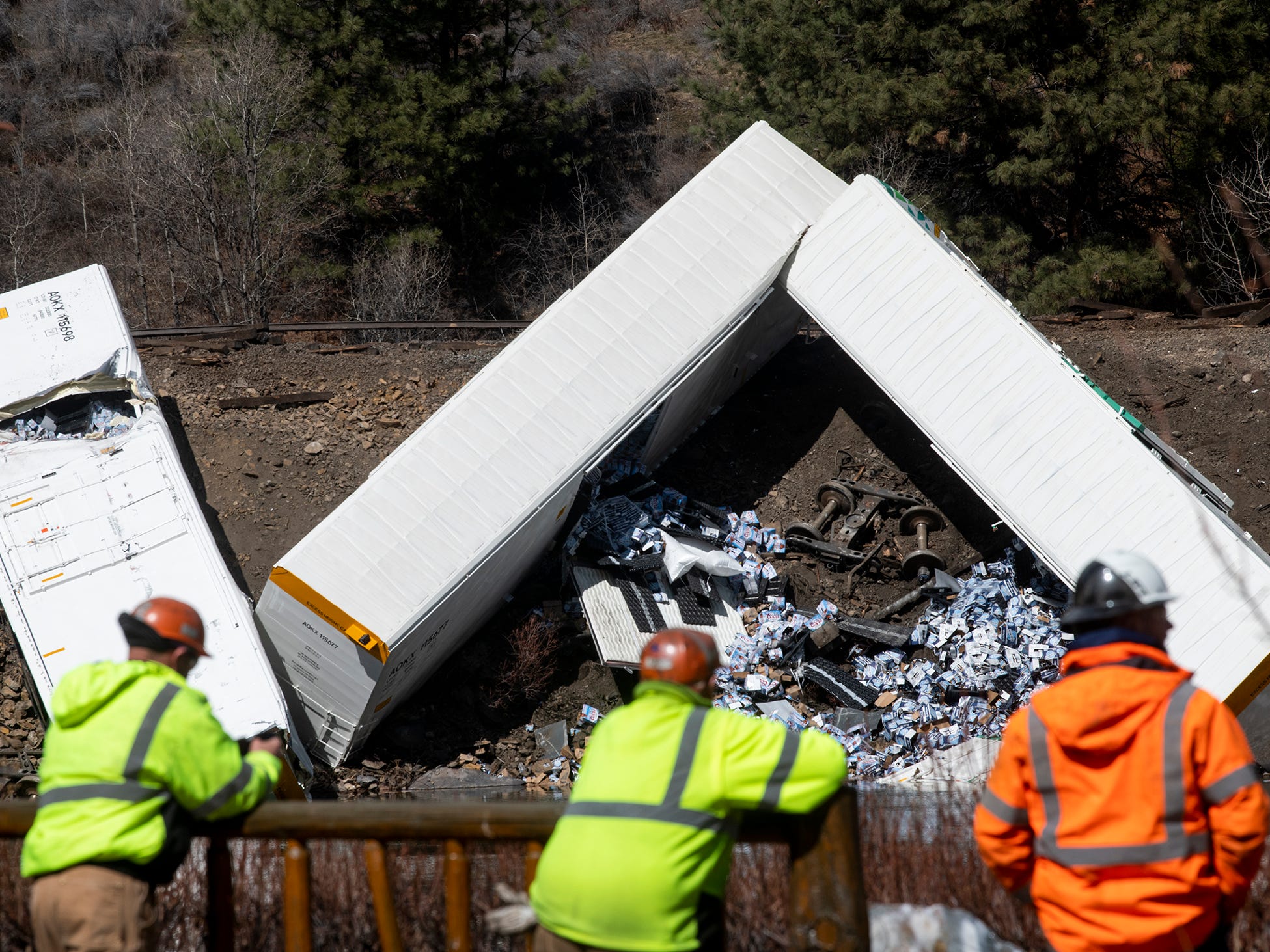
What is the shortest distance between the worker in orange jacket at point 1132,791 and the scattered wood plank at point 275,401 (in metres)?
12.3

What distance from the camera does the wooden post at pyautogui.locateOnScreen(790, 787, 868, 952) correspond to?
268 cm

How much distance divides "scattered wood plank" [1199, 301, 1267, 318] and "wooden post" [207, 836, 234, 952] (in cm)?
1617

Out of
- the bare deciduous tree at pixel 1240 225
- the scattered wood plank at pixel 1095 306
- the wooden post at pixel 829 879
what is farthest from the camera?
the bare deciduous tree at pixel 1240 225

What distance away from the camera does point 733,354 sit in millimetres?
12648

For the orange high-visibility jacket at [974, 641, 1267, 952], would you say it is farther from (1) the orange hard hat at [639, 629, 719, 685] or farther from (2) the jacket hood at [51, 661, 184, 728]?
(2) the jacket hood at [51, 661, 184, 728]

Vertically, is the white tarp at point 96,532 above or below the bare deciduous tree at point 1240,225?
below

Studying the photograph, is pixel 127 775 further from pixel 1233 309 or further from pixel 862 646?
pixel 1233 309

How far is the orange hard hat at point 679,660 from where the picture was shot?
9.09 feet

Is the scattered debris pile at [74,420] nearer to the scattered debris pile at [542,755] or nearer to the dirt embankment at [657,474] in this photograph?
the dirt embankment at [657,474]

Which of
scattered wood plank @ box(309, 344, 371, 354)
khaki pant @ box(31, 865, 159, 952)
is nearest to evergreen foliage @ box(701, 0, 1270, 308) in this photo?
scattered wood plank @ box(309, 344, 371, 354)

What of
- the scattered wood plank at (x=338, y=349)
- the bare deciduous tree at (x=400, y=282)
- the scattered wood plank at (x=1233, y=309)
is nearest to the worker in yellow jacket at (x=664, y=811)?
the scattered wood plank at (x=338, y=349)

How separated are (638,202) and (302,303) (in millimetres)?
8480

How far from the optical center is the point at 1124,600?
2744mm

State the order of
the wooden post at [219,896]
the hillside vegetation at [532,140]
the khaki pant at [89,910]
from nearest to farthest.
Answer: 1. the khaki pant at [89,910]
2. the wooden post at [219,896]
3. the hillside vegetation at [532,140]
